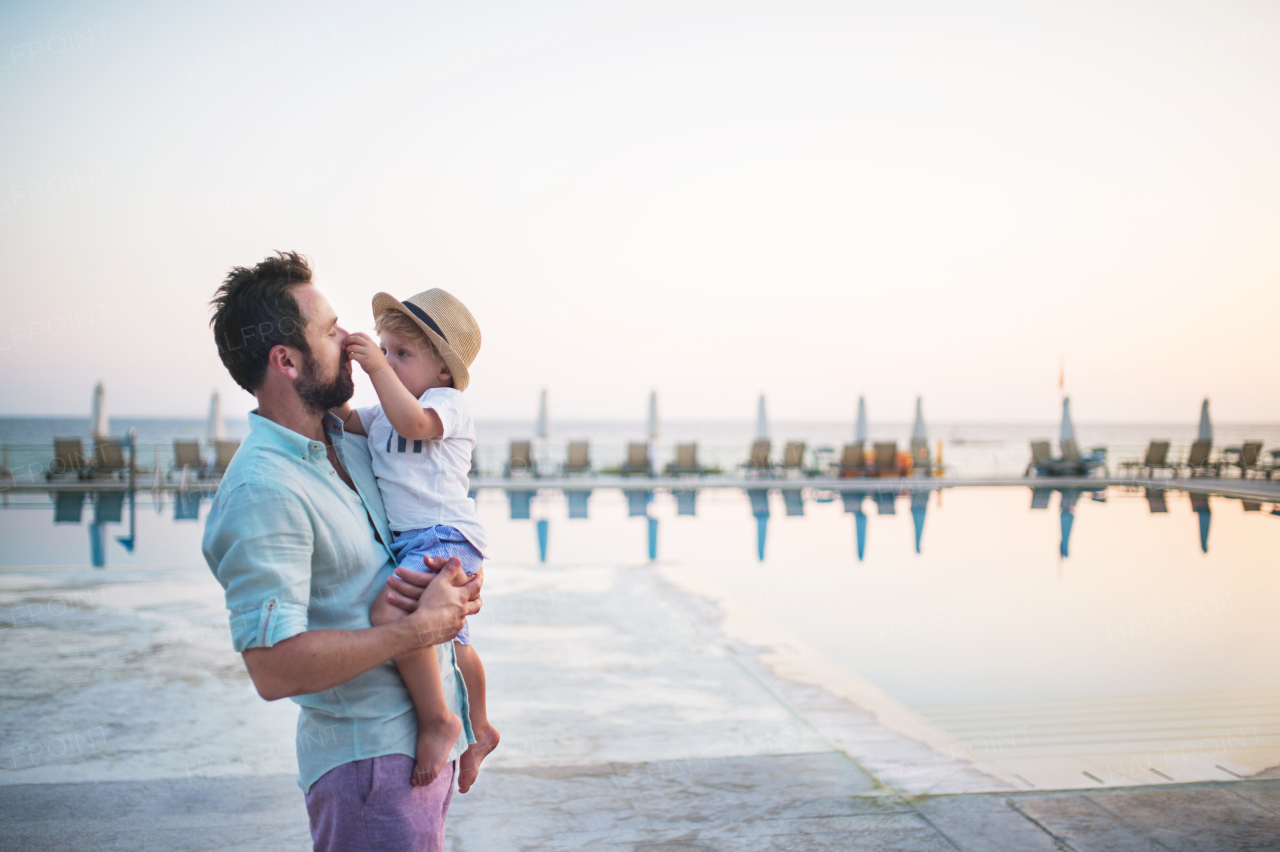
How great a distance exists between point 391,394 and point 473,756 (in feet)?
2.78

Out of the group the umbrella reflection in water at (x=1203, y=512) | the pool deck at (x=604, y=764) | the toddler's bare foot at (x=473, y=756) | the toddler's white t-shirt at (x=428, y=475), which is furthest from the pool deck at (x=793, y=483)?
the toddler's white t-shirt at (x=428, y=475)

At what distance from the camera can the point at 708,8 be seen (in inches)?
507

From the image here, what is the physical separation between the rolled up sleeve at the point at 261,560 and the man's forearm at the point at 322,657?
0.07 feet

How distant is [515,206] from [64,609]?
13.8 metres

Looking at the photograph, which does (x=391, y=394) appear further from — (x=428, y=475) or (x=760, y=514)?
(x=760, y=514)

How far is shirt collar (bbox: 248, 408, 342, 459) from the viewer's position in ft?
3.99

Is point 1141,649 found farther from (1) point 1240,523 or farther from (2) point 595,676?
(1) point 1240,523

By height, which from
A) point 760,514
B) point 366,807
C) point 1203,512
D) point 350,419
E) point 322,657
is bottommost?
point 760,514

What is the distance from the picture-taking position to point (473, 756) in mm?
1674

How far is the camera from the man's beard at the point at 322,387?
1286 millimetres

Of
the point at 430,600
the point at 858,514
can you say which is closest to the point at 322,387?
the point at 430,600

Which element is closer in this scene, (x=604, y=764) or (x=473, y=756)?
(x=473, y=756)

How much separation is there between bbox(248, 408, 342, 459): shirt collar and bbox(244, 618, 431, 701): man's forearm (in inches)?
11.8

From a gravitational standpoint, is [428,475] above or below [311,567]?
above
